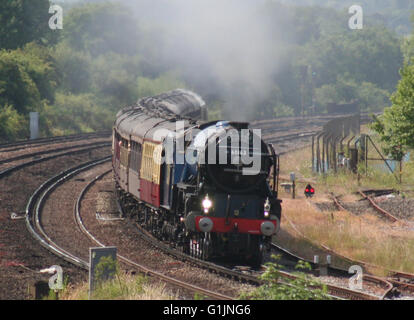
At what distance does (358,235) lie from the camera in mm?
19656

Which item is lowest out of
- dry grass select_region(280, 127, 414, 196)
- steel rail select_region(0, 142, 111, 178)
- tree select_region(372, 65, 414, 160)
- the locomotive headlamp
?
dry grass select_region(280, 127, 414, 196)

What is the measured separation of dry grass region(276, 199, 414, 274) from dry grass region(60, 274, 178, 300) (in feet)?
20.4

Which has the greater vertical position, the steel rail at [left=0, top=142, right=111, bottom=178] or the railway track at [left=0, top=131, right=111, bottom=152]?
the railway track at [left=0, top=131, right=111, bottom=152]

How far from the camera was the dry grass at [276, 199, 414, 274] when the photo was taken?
1738 centimetres

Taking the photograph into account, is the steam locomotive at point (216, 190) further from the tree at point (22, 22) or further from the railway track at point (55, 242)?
the tree at point (22, 22)

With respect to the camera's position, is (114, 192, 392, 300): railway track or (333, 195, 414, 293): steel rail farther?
(333, 195, 414, 293): steel rail

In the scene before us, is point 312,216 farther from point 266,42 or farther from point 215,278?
point 266,42

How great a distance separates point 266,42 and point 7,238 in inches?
2591

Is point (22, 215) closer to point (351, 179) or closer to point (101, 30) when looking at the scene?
point (351, 179)

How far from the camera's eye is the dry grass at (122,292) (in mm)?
11641

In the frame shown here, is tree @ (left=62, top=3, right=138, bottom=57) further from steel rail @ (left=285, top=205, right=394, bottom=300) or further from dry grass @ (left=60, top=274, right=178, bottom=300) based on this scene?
dry grass @ (left=60, top=274, right=178, bottom=300)

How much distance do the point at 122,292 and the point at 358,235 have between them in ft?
31.6

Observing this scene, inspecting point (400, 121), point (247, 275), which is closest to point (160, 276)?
point (247, 275)

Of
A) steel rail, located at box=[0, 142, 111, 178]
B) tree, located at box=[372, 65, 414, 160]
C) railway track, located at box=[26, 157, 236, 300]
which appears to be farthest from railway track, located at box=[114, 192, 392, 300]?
steel rail, located at box=[0, 142, 111, 178]
